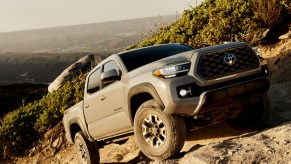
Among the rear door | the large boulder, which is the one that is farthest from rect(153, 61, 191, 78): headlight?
the large boulder

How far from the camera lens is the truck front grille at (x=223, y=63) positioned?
5297 mm

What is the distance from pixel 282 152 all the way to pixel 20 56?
674 feet

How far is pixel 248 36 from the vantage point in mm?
→ 10703

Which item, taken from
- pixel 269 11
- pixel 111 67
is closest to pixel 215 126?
pixel 111 67

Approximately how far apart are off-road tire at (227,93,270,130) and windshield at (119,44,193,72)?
156 cm

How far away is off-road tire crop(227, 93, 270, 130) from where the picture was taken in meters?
6.48

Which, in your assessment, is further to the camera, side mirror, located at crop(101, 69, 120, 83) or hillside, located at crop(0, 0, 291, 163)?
side mirror, located at crop(101, 69, 120, 83)

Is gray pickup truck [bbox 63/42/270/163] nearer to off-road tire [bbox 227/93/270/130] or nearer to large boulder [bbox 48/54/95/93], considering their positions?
off-road tire [bbox 227/93/270/130]

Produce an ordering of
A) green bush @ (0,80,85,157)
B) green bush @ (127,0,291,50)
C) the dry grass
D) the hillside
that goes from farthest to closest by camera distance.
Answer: green bush @ (0,80,85,157) → green bush @ (127,0,291,50) → the dry grass → the hillside

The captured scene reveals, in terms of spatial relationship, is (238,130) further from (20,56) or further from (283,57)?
(20,56)

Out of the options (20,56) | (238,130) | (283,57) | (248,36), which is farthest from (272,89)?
(20,56)

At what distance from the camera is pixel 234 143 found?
18.2 ft

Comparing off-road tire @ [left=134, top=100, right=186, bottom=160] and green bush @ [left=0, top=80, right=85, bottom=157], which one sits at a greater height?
off-road tire @ [left=134, top=100, right=186, bottom=160]

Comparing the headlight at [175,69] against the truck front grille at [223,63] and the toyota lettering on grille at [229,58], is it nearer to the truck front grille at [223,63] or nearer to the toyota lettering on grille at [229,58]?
the truck front grille at [223,63]
